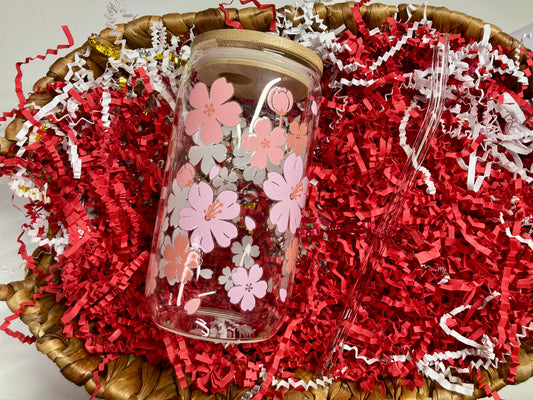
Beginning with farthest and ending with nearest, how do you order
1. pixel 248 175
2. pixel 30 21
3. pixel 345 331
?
pixel 30 21 → pixel 345 331 → pixel 248 175

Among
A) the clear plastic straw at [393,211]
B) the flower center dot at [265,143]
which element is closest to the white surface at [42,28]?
the clear plastic straw at [393,211]

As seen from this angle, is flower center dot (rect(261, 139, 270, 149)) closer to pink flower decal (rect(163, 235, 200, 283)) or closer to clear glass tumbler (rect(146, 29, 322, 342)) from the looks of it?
clear glass tumbler (rect(146, 29, 322, 342))

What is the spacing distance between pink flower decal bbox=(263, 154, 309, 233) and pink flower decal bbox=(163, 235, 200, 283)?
12 centimetres

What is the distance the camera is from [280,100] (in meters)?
0.53

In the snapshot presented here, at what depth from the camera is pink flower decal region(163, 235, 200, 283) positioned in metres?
Answer: 0.53

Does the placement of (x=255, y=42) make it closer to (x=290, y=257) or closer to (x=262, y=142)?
(x=262, y=142)

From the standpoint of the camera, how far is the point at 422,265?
648 mm

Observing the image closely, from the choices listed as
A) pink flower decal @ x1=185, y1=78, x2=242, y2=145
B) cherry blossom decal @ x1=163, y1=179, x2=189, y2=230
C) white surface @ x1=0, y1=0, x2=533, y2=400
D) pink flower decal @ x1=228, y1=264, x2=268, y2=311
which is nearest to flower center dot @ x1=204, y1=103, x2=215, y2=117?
pink flower decal @ x1=185, y1=78, x2=242, y2=145

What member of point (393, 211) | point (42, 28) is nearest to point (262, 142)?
point (393, 211)

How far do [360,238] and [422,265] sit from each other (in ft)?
0.36

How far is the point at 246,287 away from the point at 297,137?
21cm

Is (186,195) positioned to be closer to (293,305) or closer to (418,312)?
(293,305)

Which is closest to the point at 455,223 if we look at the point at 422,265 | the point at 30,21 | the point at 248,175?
the point at 422,265

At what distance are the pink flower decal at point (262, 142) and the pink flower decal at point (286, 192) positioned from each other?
0.02 meters
